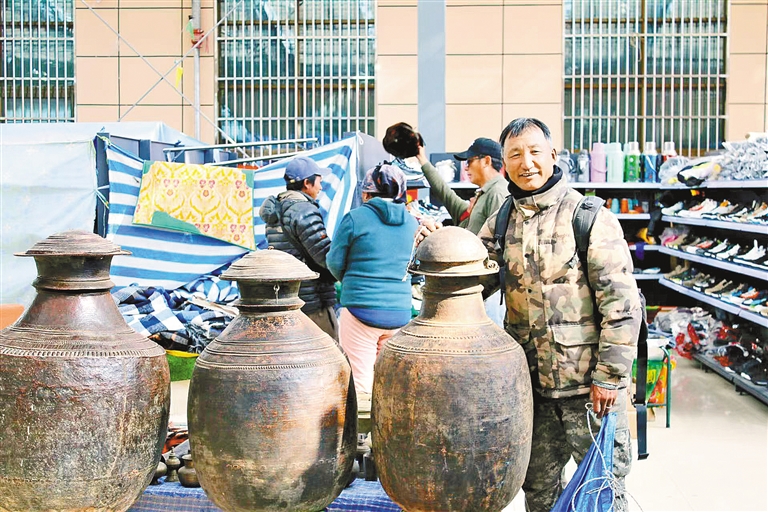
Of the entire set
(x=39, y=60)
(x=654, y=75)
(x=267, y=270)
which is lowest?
(x=267, y=270)

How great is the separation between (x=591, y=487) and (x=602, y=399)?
0.80 ft

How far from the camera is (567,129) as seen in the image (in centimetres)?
1002

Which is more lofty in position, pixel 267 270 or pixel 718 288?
pixel 267 270

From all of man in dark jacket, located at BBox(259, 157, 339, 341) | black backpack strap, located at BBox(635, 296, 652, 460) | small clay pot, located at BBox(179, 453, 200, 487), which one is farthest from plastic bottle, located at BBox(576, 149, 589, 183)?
small clay pot, located at BBox(179, 453, 200, 487)

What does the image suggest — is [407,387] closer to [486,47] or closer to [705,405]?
[705,405]

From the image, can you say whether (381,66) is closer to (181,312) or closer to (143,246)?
(143,246)

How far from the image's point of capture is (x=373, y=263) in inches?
143

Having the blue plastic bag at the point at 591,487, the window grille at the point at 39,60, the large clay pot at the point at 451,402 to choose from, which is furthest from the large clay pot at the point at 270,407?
the window grille at the point at 39,60

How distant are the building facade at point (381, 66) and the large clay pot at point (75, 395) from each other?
8.40m

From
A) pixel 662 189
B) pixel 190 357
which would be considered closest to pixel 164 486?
pixel 190 357

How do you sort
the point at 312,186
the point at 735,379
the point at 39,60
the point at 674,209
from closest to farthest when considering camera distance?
1. the point at 312,186
2. the point at 735,379
3. the point at 674,209
4. the point at 39,60

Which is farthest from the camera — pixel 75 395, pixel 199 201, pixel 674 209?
pixel 674 209

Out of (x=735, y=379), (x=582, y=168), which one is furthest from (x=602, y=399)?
(x=582, y=168)

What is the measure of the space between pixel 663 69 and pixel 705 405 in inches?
216
